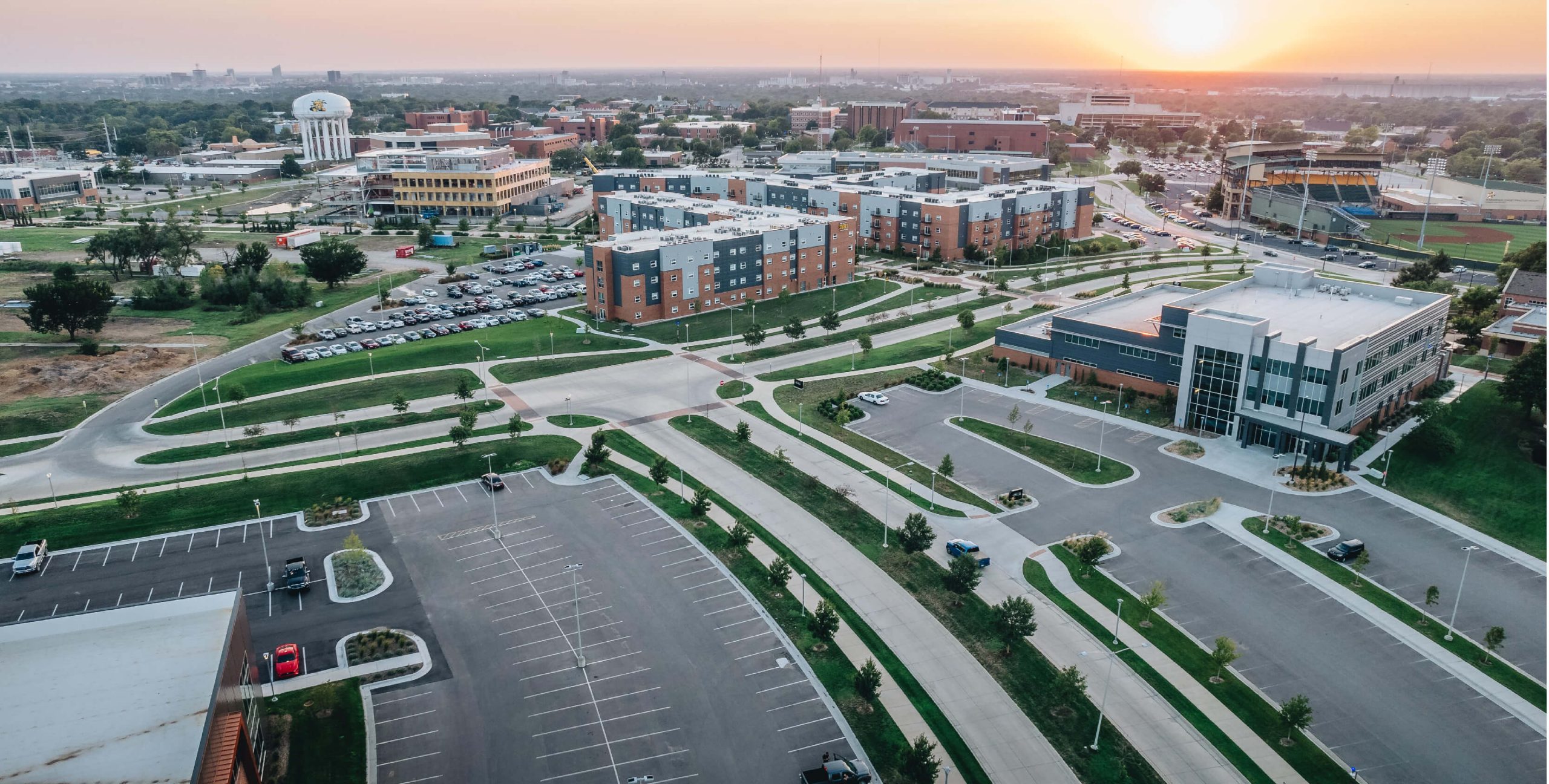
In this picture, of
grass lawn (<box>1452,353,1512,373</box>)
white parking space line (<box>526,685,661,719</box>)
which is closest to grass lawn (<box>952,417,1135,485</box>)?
white parking space line (<box>526,685,661,719</box>)

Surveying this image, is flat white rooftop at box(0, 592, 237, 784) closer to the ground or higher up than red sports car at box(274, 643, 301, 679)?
higher up

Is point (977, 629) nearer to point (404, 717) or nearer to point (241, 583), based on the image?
point (404, 717)

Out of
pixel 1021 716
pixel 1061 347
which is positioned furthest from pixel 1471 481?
pixel 1021 716

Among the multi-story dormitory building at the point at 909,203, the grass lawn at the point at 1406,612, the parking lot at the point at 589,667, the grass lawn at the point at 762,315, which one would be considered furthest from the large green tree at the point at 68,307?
the grass lawn at the point at 1406,612

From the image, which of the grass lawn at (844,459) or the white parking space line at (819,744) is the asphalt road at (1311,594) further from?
the white parking space line at (819,744)

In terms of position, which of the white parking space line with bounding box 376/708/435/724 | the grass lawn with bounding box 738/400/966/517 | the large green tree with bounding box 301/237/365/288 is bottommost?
the white parking space line with bounding box 376/708/435/724

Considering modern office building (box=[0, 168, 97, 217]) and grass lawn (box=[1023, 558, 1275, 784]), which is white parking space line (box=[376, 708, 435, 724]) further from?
modern office building (box=[0, 168, 97, 217])
